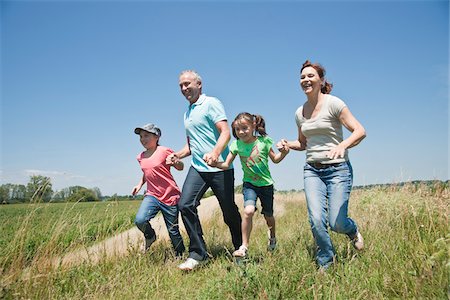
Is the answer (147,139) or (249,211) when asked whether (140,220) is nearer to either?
(147,139)

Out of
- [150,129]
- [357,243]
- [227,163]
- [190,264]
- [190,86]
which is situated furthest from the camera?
[150,129]

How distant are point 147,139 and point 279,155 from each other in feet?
6.40

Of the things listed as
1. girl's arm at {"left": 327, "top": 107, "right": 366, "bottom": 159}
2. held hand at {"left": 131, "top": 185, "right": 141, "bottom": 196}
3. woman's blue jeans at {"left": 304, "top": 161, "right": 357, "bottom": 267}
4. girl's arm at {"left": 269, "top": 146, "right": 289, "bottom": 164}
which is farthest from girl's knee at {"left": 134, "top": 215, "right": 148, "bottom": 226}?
girl's arm at {"left": 327, "top": 107, "right": 366, "bottom": 159}

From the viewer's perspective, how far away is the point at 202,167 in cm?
439

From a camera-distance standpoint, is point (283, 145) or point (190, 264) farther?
point (283, 145)

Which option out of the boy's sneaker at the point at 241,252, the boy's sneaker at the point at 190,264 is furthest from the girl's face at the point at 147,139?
the boy's sneaker at the point at 241,252

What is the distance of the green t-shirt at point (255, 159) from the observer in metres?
4.67

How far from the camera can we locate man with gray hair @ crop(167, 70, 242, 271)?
4.30 meters

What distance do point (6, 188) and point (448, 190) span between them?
671cm

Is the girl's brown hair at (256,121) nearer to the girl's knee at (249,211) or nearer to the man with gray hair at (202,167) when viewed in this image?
the man with gray hair at (202,167)

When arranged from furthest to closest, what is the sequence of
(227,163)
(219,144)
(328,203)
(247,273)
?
(227,163)
(219,144)
(328,203)
(247,273)

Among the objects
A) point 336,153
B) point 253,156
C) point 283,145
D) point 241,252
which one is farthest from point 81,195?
point 336,153

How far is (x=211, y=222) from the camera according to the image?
26.1 ft

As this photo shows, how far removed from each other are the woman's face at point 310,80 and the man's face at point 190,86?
54.0 inches
